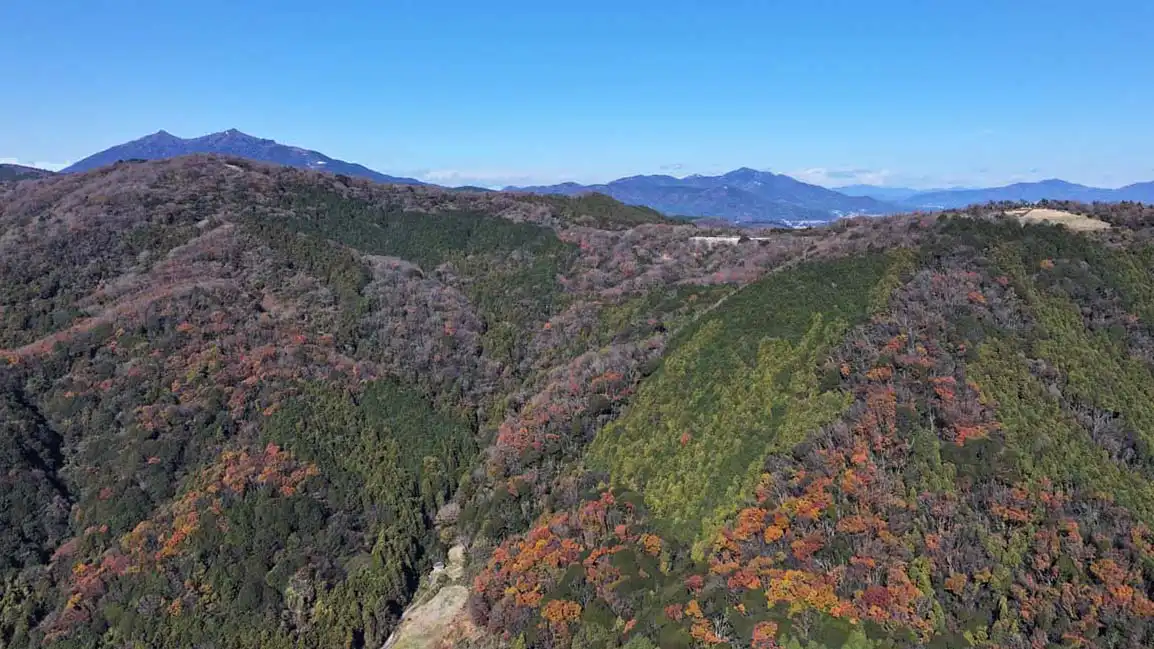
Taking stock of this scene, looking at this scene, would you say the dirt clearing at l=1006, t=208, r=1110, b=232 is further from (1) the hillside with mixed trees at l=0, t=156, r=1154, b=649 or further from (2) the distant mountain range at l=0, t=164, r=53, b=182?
(2) the distant mountain range at l=0, t=164, r=53, b=182

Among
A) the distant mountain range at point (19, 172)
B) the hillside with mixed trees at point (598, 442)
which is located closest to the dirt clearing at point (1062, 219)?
the hillside with mixed trees at point (598, 442)

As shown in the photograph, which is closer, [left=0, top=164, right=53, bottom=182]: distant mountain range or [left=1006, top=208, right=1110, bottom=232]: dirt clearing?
[left=1006, top=208, right=1110, bottom=232]: dirt clearing

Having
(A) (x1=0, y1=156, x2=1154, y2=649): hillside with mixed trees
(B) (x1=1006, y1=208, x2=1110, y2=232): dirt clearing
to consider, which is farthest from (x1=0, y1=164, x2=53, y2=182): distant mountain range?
(B) (x1=1006, y1=208, x2=1110, y2=232): dirt clearing

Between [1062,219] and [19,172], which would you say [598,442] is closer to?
[1062,219]

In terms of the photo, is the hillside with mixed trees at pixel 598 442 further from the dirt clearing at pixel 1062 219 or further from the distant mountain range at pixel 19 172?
the distant mountain range at pixel 19 172

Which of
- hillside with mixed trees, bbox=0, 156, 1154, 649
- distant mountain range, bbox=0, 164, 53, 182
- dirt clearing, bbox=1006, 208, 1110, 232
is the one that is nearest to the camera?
hillside with mixed trees, bbox=0, 156, 1154, 649

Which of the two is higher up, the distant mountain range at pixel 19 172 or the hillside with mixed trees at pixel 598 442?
the distant mountain range at pixel 19 172
